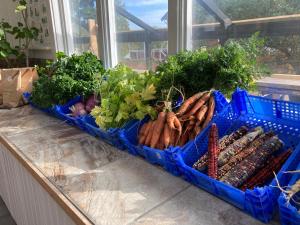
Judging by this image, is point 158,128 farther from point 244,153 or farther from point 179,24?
point 179,24

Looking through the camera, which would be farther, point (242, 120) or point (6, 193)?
point (6, 193)

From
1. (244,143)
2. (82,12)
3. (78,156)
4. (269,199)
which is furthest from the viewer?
(82,12)

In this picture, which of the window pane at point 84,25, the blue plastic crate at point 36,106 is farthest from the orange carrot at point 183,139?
the window pane at point 84,25

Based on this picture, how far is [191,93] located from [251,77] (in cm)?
24

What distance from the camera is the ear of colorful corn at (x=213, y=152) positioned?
78cm

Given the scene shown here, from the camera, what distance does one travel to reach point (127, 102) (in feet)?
3.70

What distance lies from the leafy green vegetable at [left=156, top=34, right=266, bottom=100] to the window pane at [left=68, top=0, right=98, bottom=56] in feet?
3.85

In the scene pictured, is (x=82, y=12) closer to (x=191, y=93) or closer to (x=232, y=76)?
(x=191, y=93)

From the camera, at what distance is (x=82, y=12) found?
7.15 ft

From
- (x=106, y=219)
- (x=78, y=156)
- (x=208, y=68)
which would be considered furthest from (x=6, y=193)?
(x=208, y=68)

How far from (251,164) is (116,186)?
0.42 m

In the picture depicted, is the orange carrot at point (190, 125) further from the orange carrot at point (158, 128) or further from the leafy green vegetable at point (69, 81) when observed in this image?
the leafy green vegetable at point (69, 81)

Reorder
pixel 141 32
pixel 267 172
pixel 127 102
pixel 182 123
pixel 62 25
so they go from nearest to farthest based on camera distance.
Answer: pixel 267 172 < pixel 182 123 < pixel 127 102 < pixel 141 32 < pixel 62 25

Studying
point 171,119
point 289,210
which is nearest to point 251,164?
point 289,210
